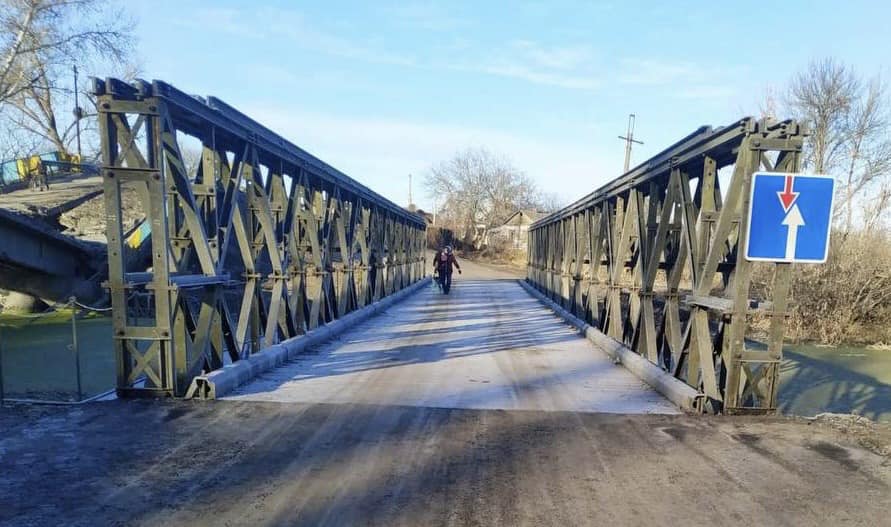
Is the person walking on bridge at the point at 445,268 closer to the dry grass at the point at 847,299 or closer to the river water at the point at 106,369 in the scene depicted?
the dry grass at the point at 847,299

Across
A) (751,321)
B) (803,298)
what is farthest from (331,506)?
(803,298)

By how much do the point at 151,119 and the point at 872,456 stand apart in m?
7.43

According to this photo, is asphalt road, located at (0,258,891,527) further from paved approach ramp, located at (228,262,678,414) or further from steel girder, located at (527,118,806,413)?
steel girder, located at (527,118,806,413)

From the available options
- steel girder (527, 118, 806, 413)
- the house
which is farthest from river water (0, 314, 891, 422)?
the house

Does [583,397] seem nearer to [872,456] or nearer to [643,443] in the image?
[643,443]

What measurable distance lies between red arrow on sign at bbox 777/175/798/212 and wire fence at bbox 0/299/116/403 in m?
7.53

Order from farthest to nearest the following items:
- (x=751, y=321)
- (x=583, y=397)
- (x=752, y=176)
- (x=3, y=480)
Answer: (x=751, y=321)
(x=583, y=397)
(x=752, y=176)
(x=3, y=480)

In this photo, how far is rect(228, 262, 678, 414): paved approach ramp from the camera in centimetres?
608

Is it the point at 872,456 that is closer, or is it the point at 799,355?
the point at 872,456

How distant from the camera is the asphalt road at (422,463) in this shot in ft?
11.3

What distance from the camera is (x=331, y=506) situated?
3479mm

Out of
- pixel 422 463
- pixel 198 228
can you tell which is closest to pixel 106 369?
pixel 198 228

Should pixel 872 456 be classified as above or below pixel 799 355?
above

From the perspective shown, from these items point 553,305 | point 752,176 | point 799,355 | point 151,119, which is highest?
point 151,119
